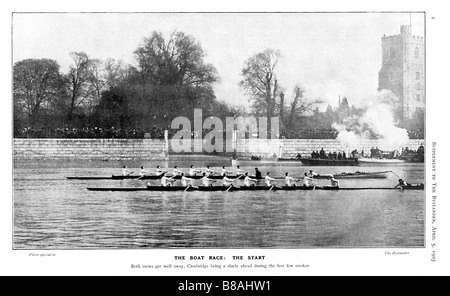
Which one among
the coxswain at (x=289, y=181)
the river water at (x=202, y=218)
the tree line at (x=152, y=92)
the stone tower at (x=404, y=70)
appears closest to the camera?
the river water at (x=202, y=218)

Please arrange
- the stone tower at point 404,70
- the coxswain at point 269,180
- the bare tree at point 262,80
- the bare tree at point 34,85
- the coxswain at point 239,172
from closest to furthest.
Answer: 1. the stone tower at point 404,70
2. the bare tree at point 34,85
3. the bare tree at point 262,80
4. the coxswain at point 269,180
5. the coxswain at point 239,172

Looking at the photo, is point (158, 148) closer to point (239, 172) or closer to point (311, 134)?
point (239, 172)

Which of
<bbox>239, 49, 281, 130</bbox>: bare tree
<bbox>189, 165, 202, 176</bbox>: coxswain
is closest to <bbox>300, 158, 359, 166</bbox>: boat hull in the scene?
<bbox>239, 49, 281, 130</bbox>: bare tree

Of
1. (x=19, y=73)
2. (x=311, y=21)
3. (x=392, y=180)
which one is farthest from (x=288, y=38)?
(x=19, y=73)

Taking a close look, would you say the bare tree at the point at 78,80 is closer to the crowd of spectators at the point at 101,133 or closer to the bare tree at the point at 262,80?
the crowd of spectators at the point at 101,133

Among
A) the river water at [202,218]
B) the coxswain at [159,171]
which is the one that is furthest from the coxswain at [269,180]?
the coxswain at [159,171]

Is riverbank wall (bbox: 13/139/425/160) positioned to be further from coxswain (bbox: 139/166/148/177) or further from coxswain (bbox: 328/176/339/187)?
coxswain (bbox: 328/176/339/187)
